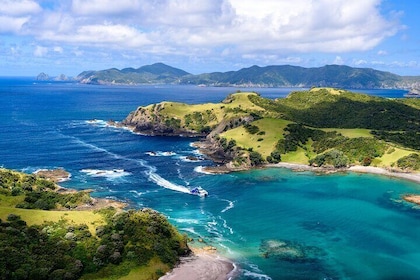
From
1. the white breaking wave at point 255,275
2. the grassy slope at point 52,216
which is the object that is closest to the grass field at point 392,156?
the white breaking wave at point 255,275

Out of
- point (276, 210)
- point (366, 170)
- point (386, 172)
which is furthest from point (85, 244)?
point (386, 172)

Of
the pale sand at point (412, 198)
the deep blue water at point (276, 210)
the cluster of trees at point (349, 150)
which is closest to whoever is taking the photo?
the deep blue water at point (276, 210)

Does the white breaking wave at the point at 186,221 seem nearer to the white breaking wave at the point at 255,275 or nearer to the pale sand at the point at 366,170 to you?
the white breaking wave at the point at 255,275

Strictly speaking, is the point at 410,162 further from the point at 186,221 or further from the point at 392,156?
the point at 186,221

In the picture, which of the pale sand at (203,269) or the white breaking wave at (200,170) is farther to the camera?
the white breaking wave at (200,170)

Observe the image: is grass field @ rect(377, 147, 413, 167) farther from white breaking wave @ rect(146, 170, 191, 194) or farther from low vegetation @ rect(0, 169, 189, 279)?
low vegetation @ rect(0, 169, 189, 279)

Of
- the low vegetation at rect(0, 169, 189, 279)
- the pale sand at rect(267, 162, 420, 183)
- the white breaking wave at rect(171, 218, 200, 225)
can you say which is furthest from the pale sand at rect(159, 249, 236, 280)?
the pale sand at rect(267, 162, 420, 183)

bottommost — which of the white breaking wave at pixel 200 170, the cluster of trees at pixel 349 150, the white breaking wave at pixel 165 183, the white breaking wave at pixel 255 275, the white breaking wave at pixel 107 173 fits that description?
the white breaking wave at pixel 255 275

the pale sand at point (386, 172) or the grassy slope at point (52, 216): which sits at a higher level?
the grassy slope at point (52, 216)
